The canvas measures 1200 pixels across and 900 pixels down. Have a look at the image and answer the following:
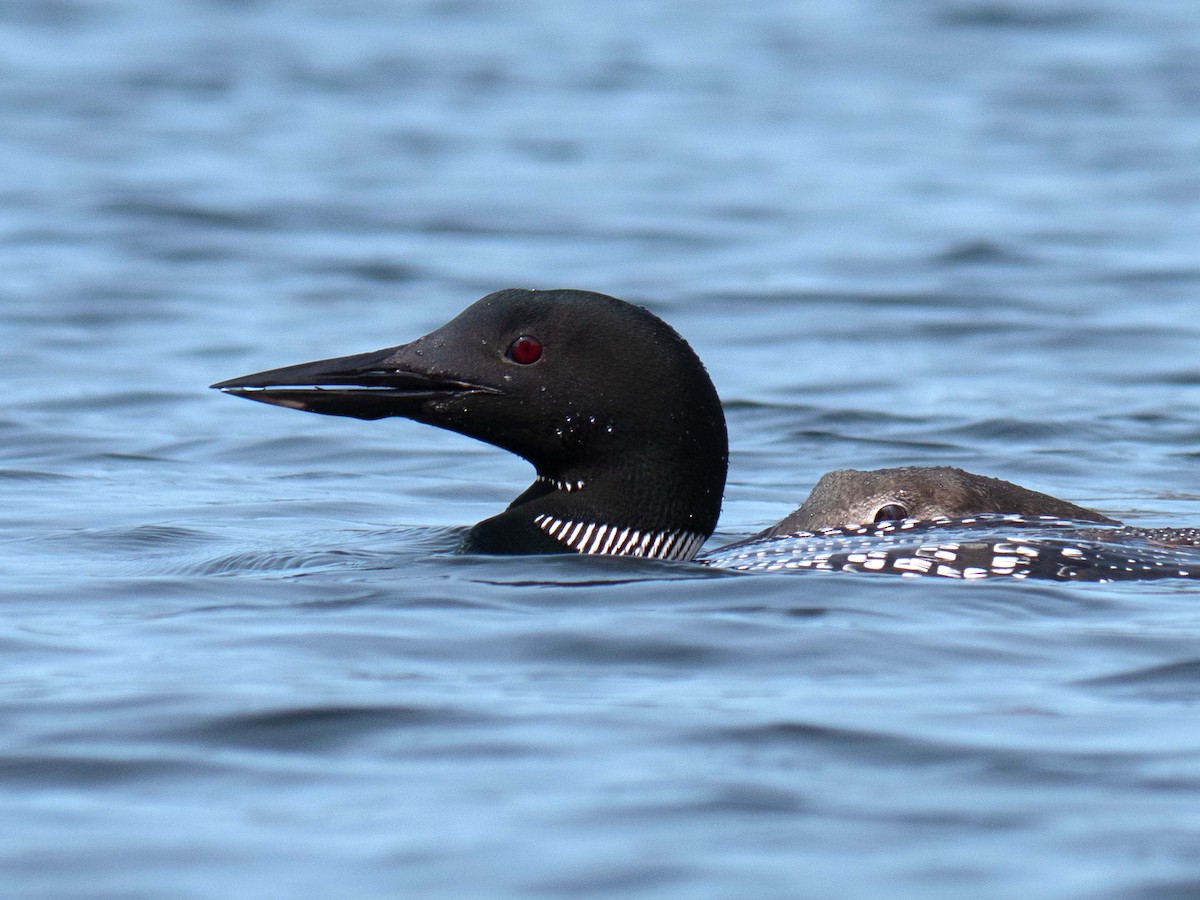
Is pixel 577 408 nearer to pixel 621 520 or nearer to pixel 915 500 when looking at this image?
pixel 621 520

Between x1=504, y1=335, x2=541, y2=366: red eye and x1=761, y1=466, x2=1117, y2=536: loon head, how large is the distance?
0.84m

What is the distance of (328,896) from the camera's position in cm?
304

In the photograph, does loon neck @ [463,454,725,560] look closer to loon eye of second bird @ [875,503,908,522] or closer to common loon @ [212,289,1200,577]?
common loon @ [212,289,1200,577]

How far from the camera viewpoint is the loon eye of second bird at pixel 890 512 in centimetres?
584

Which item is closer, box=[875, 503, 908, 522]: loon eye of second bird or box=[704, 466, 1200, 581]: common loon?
box=[704, 466, 1200, 581]: common loon

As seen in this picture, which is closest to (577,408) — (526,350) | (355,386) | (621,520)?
(526,350)

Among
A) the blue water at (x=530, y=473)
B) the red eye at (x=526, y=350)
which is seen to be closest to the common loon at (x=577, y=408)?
the red eye at (x=526, y=350)

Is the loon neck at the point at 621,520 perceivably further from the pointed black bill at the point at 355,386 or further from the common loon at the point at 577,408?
the pointed black bill at the point at 355,386

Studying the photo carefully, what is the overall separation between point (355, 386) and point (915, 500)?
147 centimetres

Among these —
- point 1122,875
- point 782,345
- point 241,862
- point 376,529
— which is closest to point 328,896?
point 241,862

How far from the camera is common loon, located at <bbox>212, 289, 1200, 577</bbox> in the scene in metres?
5.68

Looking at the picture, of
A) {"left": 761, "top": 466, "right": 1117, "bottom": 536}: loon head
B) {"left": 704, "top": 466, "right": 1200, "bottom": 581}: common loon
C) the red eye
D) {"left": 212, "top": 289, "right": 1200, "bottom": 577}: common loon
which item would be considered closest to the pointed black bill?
{"left": 212, "top": 289, "right": 1200, "bottom": 577}: common loon

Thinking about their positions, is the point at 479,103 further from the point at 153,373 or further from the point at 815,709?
the point at 815,709

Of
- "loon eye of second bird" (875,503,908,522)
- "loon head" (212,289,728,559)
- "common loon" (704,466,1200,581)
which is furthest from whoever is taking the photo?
"loon eye of second bird" (875,503,908,522)
